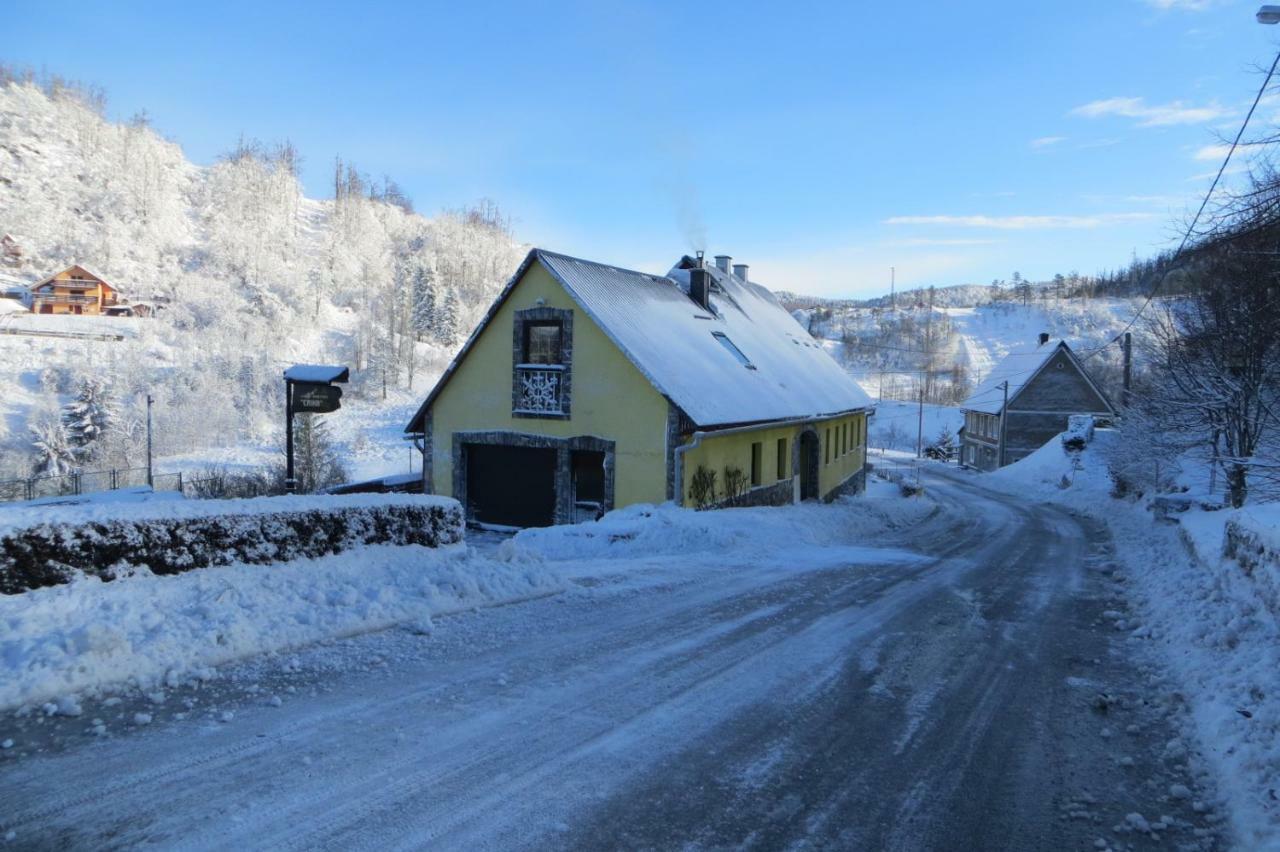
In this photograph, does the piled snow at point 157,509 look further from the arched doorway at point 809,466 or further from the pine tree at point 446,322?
the pine tree at point 446,322

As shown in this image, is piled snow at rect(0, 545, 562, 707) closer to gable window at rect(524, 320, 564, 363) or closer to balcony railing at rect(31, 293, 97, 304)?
gable window at rect(524, 320, 564, 363)

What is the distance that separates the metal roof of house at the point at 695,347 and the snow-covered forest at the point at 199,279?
145ft

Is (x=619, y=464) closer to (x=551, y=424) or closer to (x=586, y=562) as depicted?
(x=551, y=424)

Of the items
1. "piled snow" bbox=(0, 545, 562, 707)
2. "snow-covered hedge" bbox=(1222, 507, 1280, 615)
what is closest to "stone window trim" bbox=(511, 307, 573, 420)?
"piled snow" bbox=(0, 545, 562, 707)

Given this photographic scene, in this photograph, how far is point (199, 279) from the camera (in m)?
101

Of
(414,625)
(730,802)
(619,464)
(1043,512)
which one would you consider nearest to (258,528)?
(414,625)

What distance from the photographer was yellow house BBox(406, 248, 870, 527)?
16297 mm

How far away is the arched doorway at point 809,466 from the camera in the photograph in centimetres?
2338

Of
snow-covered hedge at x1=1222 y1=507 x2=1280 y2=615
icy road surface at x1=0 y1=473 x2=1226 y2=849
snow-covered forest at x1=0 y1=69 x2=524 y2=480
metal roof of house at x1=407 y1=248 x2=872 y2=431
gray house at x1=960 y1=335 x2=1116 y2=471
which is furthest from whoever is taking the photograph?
snow-covered forest at x1=0 y1=69 x2=524 y2=480

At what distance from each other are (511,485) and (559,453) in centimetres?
171

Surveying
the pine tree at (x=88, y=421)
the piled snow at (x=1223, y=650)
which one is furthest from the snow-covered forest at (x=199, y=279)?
the piled snow at (x=1223, y=650)

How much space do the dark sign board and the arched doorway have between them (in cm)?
1497

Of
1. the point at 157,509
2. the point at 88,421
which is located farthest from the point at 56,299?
the point at 157,509

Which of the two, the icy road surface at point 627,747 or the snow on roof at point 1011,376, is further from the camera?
the snow on roof at point 1011,376
